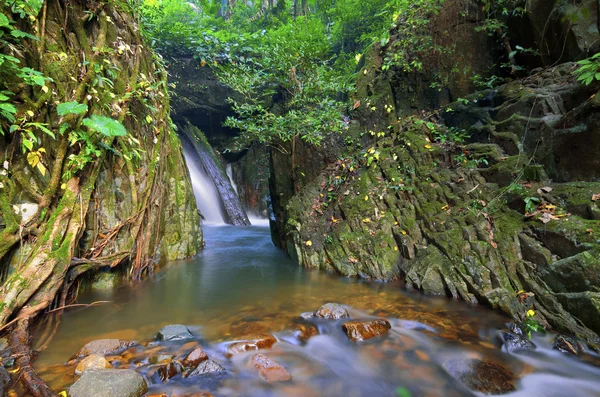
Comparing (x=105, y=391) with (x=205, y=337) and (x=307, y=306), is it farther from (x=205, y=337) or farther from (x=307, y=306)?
(x=307, y=306)

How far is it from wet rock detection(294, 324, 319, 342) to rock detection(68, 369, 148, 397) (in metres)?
1.57

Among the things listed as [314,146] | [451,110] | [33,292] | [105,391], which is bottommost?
[105,391]

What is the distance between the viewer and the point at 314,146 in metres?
7.62

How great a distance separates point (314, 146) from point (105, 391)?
21.2 ft

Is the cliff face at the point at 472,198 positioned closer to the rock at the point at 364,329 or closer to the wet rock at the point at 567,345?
the wet rock at the point at 567,345

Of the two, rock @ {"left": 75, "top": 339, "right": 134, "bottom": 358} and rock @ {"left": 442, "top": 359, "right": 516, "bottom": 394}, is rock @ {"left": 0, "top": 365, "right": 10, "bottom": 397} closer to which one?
rock @ {"left": 75, "top": 339, "right": 134, "bottom": 358}

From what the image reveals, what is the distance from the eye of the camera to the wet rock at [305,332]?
325 centimetres

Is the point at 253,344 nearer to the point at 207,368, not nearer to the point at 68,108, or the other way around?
the point at 207,368

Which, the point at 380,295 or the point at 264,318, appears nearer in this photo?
the point at 264,318

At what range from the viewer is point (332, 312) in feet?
12.2

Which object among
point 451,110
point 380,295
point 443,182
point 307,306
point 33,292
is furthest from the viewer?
point 451,110

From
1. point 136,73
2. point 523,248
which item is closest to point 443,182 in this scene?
point 523,248

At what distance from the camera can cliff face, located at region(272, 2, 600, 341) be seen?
3.33m

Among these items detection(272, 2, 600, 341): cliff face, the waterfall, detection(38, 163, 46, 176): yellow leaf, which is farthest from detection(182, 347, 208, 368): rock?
the waterfall
